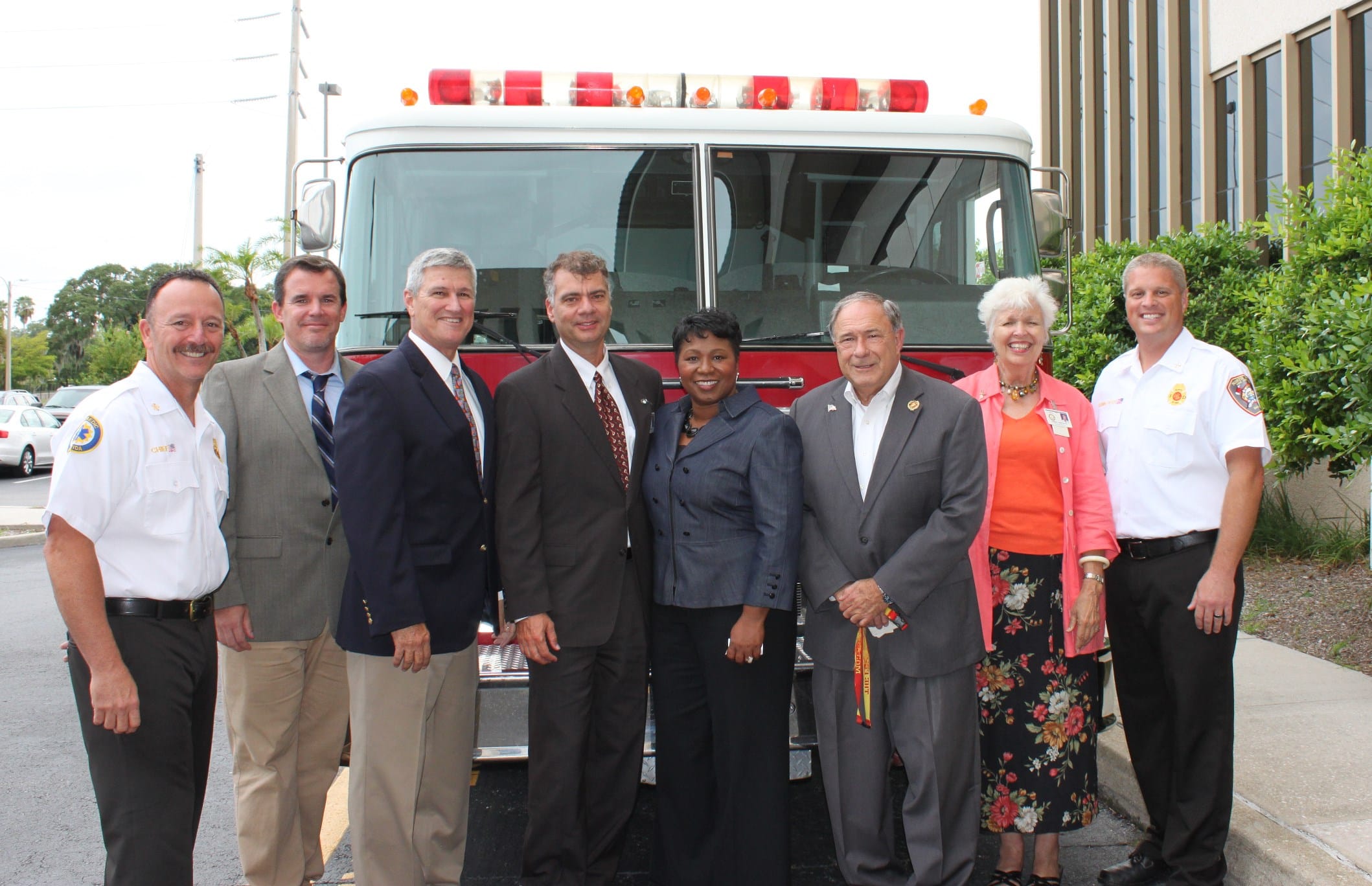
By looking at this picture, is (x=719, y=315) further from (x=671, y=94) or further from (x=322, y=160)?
(x=322, y=160)

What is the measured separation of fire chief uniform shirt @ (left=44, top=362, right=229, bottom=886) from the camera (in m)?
2.56

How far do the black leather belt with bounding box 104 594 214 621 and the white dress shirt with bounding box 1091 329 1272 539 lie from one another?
2816mm

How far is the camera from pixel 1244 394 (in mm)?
3373

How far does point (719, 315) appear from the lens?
10.7 feet

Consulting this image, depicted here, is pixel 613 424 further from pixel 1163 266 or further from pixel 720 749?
pixel 1163 266

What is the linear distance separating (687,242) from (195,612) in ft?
7.42

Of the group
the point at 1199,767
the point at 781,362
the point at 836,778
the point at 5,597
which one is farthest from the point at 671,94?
the point at 5,597

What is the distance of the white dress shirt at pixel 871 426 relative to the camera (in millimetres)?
3348

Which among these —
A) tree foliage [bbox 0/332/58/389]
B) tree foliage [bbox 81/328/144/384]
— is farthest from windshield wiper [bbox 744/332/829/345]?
tree foliage [bbox 0/332/58/389]

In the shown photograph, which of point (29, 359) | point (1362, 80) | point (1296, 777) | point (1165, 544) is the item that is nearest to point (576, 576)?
point (1165, 544)

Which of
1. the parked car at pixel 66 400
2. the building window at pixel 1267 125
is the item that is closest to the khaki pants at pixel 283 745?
the building window at pixel 1267 125

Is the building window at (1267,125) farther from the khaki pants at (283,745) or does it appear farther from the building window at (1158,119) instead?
the khaki pants at (283,745)

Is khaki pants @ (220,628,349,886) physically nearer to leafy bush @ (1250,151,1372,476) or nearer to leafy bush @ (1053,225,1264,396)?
leafy bush @ (1250,151,1372,476)

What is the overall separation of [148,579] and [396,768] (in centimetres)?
90
